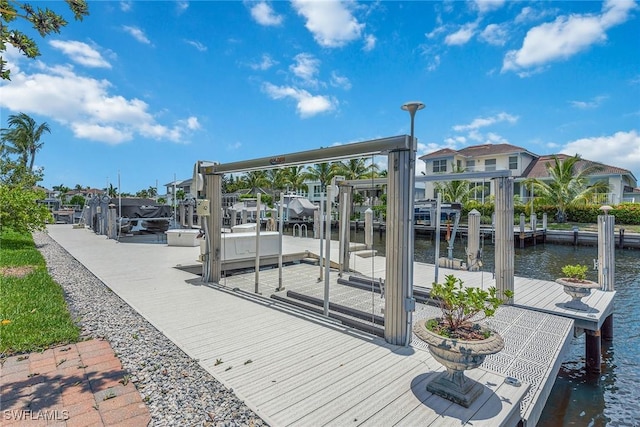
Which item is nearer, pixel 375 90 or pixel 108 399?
pixel 108 399

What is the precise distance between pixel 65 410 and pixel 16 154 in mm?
46393

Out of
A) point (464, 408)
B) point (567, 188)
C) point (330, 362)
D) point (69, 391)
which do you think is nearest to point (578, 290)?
point (464, 408)

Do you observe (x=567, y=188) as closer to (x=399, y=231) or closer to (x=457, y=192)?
(x=457, y=192)

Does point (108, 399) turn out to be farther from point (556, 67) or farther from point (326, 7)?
point (556, 67)

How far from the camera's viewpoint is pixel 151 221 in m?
18.1

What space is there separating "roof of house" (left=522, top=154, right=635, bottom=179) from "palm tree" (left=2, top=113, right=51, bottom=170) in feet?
169

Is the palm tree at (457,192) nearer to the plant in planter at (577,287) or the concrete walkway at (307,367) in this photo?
the plant in planter at (577,287)

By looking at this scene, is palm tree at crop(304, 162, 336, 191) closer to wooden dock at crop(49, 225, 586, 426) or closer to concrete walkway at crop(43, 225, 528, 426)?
wooden dock at crop(49, 225, 586, 426)

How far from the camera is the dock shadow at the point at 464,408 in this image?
243cm

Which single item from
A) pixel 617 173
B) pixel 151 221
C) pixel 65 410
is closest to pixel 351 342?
pixel 65 410

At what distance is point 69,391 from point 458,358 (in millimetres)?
3189

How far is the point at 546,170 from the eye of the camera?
2964cm

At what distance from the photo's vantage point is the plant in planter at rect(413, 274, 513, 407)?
243cm

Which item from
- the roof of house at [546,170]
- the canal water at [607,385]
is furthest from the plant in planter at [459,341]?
the roof of house at [546,170]
